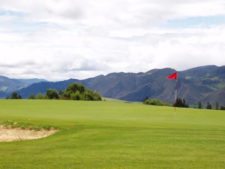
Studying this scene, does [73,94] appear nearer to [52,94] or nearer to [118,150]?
[52,94]

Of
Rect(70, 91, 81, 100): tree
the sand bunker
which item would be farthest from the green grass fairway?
Rect(70, 91, 81, 100): tree

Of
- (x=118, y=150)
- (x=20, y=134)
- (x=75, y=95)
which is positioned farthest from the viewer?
(x=75, y=95)

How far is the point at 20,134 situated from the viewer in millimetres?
31375

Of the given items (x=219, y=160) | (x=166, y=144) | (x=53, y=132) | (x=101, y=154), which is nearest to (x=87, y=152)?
(x=101, y=154)

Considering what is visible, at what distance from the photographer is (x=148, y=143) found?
2338 centimetres

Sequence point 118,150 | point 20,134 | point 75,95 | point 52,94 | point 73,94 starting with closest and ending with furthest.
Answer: point 118,150, point 20,134, point 75,95, point 73,94, point 52,94

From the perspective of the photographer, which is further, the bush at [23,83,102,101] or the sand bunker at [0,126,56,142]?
the bush at [23,83,102,101]

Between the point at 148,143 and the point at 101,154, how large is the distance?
4.21 m

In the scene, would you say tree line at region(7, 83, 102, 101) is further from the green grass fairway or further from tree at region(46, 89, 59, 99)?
the green grass fairway

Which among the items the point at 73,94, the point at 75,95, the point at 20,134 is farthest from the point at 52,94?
the point at 20,134

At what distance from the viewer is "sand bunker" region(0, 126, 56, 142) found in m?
30.5

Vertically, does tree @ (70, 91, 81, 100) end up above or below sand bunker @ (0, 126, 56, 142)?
above

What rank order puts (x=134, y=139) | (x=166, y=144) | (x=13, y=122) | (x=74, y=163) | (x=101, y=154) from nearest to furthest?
(x=74, y=163) → (x=101, y=154) → (x=166, y=144) → (x=134, y=139) → (x=13, y=122)

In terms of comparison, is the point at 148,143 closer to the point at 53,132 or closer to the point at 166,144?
the point at 166,144
